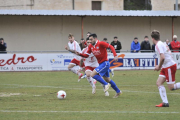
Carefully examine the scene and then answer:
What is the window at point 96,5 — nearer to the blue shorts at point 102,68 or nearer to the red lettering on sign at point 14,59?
the red lettering on sign at point 14,59

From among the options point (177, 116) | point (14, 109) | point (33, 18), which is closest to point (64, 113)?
point (14, 109)

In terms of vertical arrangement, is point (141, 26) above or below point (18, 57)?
above

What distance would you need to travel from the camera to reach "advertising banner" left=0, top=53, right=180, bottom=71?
22.9 m

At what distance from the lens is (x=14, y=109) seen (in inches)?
347

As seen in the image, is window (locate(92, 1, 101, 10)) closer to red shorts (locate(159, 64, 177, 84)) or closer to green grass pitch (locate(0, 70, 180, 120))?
green grass pitch (locate(0, 70, 180, 120))

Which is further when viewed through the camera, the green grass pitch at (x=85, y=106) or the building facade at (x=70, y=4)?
the building facade at (x=70, y=4)

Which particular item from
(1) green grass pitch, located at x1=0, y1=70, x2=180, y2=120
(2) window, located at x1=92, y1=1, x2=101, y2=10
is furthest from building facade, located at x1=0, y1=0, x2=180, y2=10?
(1) green grass pitch, located at x1=0, y1=70, x2=180, y2=120

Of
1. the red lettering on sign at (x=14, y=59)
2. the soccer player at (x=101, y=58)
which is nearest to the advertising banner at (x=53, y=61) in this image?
the red lettering on sign at (x=14, y=59)

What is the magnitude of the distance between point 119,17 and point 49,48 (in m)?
6.19

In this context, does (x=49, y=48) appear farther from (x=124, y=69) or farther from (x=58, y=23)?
(x=124, y=69)

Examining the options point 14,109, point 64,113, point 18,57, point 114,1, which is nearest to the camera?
point 64,113

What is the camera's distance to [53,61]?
2328cm

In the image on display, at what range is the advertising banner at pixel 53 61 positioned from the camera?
2291 cm

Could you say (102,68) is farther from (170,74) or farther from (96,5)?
(96,5)
